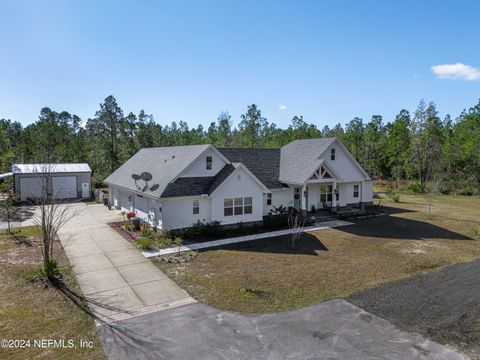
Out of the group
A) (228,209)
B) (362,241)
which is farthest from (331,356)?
(228,209)

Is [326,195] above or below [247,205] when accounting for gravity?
above

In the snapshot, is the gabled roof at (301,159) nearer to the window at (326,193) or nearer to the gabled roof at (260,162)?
the gabled roof at (260,162)

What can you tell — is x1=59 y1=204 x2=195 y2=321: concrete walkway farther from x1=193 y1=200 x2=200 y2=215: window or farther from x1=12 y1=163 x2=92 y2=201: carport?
x1=12 y1=163 x2=92 y2=201: carport

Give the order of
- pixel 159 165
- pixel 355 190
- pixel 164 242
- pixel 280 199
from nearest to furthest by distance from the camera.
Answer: pixel 164 242, pixel 159 165, pixel 280 199, pixel 355 190

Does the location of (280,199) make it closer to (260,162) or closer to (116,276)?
(260,162)

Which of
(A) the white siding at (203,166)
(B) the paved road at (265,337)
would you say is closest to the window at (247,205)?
(A) the white siding at (203,166)

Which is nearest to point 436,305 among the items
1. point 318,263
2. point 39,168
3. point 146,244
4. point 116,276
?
point 318,263

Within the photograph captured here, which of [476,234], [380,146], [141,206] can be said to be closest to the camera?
[476,234]

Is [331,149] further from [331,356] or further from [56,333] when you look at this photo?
[56,333]
